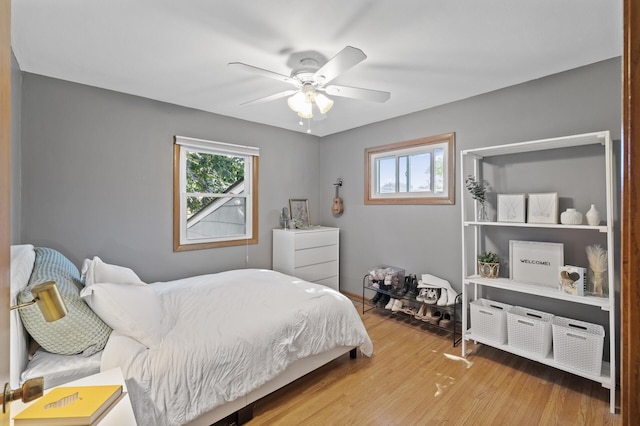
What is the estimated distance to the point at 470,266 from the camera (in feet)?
9.64

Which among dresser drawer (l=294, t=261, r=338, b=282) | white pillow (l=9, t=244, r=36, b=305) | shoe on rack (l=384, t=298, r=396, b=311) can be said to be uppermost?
white pillow (l=9, t=244, r=36, b=305)

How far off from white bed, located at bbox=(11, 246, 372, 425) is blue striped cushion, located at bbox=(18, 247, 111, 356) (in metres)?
0.04

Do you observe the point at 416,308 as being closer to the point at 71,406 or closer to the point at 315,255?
the point at 315,255

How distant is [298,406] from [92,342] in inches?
49.9

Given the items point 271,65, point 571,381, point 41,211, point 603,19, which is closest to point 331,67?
point 271,65

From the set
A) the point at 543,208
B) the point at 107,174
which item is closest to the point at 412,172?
the point at 543,208

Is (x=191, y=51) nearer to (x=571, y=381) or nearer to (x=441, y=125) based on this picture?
(x=441, y=125)

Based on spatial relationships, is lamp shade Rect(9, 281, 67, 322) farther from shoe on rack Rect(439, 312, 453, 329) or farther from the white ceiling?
shoe on rack Rect(439, 312, 453, 329)

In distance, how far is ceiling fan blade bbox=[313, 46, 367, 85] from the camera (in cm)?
162

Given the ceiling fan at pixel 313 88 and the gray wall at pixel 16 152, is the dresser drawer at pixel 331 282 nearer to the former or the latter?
the ceiling fan at pixel 313 88

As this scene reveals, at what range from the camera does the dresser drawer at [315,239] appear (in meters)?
3.72

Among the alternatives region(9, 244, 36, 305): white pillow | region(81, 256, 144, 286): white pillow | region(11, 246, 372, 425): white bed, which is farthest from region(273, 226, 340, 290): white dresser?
region(9, 244, 36, 305): white pillow

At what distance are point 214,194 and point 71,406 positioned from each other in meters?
2.70

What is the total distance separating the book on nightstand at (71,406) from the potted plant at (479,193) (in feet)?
9.22
